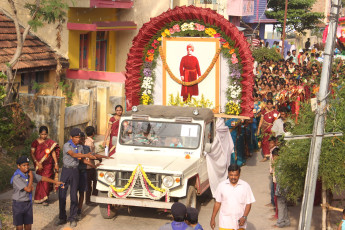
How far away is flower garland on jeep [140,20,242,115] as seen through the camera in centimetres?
1497

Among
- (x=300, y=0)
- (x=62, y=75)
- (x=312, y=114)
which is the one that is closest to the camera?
(x=312, y=114)

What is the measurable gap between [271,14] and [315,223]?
41.9 meters

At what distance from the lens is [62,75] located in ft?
70.2

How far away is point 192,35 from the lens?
15305mm

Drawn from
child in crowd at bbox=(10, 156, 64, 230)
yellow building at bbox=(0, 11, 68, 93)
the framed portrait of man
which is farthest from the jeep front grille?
yellow building at bbox=(0, 11, 68, 93)

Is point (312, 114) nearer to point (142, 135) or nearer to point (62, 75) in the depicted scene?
point (142, 135)

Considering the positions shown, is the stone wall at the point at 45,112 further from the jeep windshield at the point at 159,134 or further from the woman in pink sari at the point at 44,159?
the jeep windshield at the point at 159,134

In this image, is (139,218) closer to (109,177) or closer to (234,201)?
(109,177)

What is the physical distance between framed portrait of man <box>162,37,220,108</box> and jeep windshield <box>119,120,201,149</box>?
3191mm

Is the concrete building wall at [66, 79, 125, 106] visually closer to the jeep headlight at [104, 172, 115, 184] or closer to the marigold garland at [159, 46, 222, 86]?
the marigold garland at [159, 46, 222, 86]

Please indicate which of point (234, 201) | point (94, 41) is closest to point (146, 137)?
point (234, 201)

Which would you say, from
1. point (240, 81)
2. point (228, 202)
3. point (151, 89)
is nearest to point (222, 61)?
point (240, 81)

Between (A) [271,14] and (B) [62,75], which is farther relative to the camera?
(A) [271,14]

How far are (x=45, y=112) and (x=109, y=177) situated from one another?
593cm
